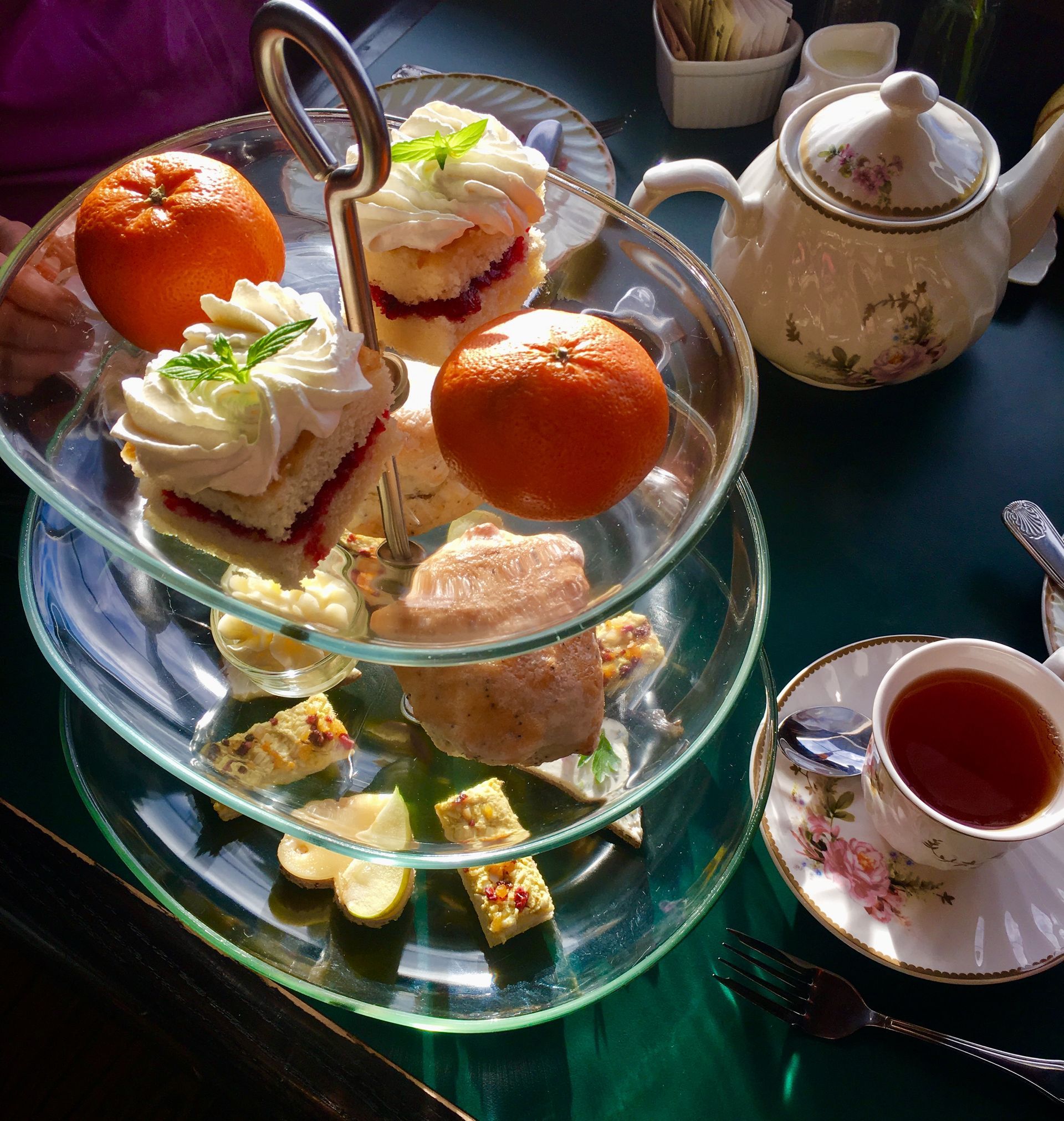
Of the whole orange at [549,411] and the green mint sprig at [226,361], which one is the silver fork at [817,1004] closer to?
the whole orange at [549,411]

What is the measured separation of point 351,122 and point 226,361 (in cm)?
12

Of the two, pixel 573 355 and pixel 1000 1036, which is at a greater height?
pixel 573 355

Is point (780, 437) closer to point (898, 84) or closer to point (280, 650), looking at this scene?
point (898, 84)

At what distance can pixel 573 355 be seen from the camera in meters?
0.47

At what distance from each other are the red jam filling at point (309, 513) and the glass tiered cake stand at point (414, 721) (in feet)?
0.21

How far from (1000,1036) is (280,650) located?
578 mm

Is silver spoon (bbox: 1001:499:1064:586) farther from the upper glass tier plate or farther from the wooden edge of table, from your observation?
the wooden edge of table

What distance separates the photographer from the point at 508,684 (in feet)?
2.01

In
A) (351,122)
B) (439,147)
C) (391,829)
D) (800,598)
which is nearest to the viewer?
(351,122)

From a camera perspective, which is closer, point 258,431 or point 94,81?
point 258,431

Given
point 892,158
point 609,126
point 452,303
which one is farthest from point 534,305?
point 609,126

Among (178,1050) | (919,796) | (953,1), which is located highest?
(953,1)

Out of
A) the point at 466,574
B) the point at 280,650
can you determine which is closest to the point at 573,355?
the point at 466,574

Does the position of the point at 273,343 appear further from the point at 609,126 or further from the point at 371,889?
the point at 609,126
